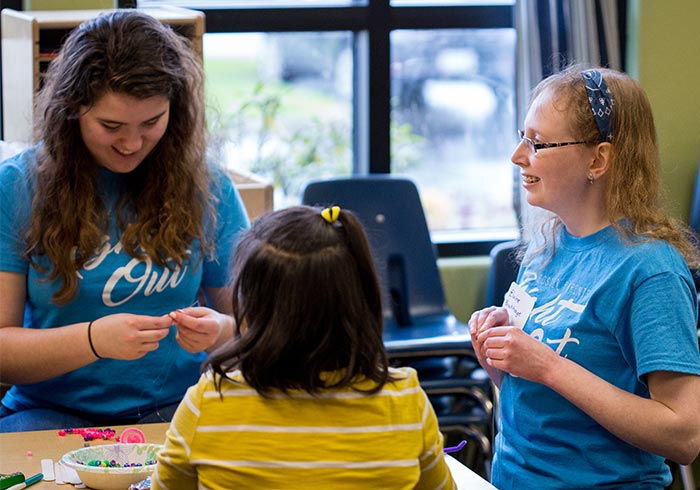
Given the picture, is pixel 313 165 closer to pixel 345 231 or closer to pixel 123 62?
pixel 123 62

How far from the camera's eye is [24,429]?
6.52 ft

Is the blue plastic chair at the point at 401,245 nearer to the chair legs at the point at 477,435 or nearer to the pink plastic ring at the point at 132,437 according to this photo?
the chair legs at the point at 477,435

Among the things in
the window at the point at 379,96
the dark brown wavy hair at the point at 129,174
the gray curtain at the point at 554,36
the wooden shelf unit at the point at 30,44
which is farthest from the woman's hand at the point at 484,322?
the window at the point at 379,96

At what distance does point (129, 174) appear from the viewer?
218cm

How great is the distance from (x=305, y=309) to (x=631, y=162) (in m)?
0.72

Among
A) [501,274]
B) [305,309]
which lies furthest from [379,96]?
[305,309]

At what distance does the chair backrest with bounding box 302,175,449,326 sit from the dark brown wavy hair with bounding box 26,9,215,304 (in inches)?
50.9

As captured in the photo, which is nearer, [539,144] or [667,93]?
[539,144]

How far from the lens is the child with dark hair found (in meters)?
1.32

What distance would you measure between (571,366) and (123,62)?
42.9 inches

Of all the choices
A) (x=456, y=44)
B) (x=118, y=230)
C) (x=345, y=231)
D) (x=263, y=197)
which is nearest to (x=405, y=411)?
(x=345, y=231)

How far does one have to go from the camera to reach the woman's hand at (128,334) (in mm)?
1858

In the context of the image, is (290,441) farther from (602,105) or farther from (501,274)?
(501,274)

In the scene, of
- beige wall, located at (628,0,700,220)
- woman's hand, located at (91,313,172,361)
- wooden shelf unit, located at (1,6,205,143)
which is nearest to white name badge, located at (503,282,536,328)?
woman's hand, located at (91,313,172,361)
